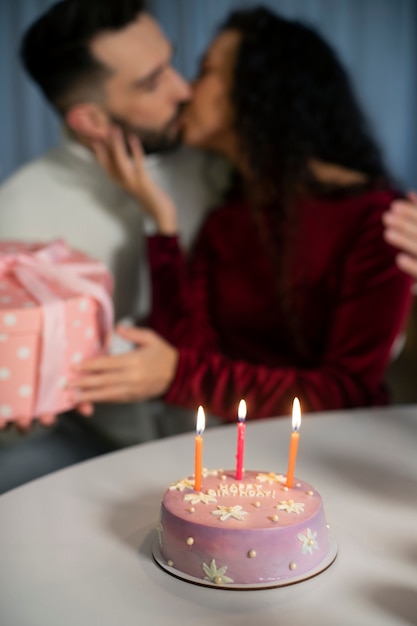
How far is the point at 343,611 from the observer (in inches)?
25.2

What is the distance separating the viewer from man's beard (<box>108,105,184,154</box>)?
5.48 feet

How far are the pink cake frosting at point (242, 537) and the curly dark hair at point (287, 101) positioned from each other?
3.31 ft

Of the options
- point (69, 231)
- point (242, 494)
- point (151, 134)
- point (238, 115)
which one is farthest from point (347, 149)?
point (242, 494)

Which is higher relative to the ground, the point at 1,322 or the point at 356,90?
the point at 356,90

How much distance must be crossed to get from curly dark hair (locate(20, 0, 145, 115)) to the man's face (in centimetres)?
2

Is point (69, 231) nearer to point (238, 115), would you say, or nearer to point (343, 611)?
point (238, 115)

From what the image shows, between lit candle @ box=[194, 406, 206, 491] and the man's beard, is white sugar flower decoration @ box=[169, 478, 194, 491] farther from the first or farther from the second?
the man's beard

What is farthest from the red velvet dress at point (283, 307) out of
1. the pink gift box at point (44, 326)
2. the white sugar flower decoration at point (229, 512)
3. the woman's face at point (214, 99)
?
the white sugar flower decoration at point (229, 512)

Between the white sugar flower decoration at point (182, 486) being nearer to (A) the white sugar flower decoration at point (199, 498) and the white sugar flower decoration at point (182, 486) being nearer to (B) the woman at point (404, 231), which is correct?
(A) the white sugar flower decoration at point (199, 498)

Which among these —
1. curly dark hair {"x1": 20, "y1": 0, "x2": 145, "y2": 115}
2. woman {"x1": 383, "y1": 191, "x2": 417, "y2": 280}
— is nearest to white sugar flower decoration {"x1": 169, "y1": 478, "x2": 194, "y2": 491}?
woman {"x1": 383, "y1": 191, "x2": 417, "y2": 280}

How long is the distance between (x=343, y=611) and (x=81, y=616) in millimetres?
214

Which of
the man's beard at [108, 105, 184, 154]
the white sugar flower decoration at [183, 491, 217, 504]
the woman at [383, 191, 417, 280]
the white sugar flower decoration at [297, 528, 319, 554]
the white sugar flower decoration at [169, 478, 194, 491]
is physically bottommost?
the white sugar flower decoration at [297, 528, 319, 554]

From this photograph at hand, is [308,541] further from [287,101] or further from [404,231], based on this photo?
[287,101]

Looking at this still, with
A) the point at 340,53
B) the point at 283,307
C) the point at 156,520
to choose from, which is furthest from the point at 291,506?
the point at 340,53
